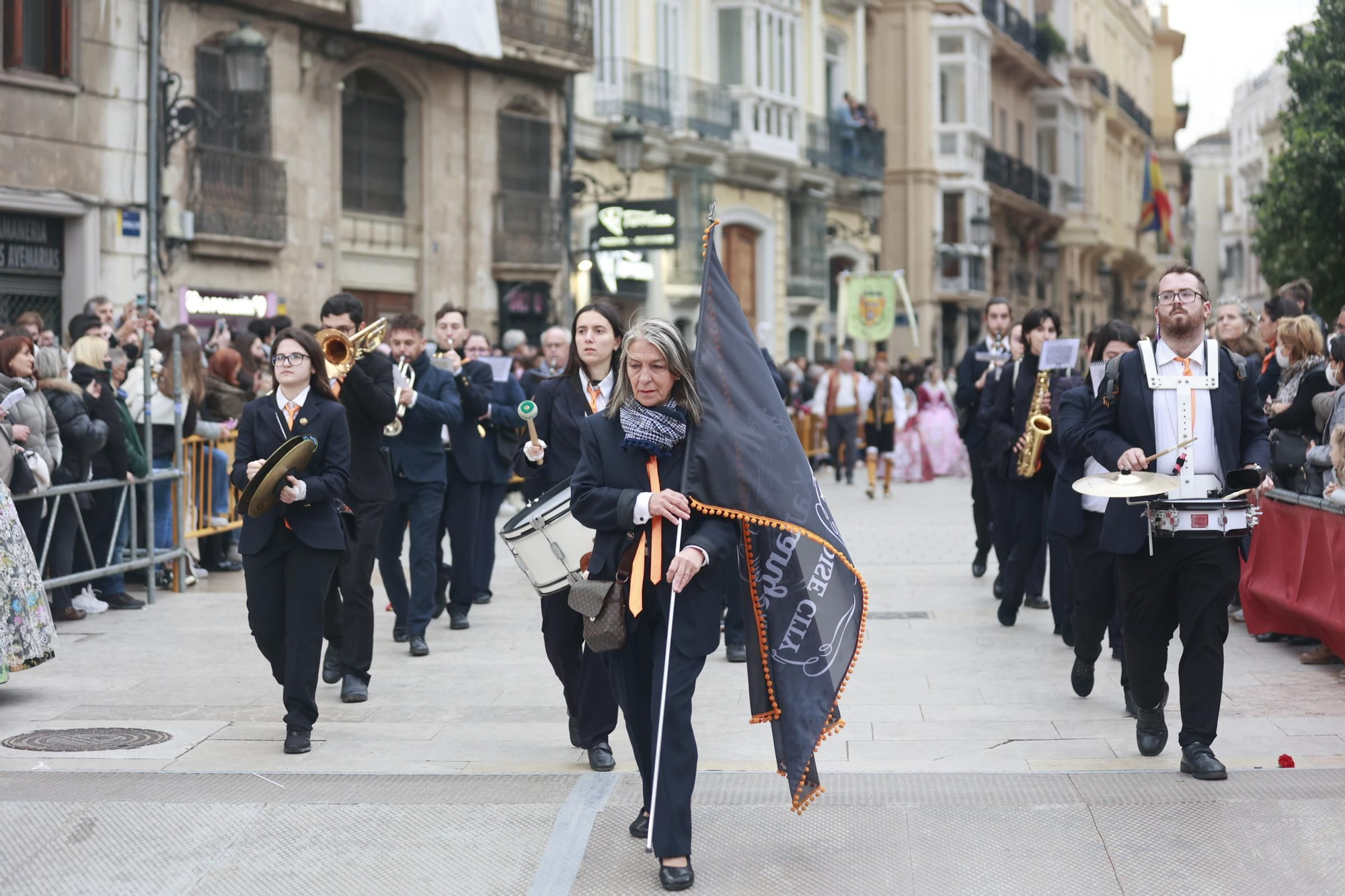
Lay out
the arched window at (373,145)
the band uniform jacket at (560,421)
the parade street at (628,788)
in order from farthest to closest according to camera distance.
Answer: the arched window at (373,145), the band uniform jacket at (560,421), the parade street at (628,788)

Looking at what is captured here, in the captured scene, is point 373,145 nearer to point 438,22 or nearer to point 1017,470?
point 438,22

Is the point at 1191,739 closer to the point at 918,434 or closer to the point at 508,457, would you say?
the point at 508,457

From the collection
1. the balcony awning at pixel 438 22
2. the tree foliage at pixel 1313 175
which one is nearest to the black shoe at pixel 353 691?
the balcony awning at pixel 438 22

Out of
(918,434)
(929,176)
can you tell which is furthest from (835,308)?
(918,434)

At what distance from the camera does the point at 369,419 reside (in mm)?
8836

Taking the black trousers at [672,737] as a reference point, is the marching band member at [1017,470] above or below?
above

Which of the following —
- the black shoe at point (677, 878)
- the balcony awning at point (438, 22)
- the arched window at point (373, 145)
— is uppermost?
the balcony awning at point (438, 22)

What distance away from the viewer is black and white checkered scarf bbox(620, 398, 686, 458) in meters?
5.58

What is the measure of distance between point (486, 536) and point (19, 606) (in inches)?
147

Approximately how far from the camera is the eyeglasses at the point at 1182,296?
6.68 m

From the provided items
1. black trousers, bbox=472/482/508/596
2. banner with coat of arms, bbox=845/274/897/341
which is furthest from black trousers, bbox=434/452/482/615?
banner with coat of arms, bbox=845/274/897/341

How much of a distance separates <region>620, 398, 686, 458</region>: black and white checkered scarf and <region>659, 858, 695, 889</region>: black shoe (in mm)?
1320

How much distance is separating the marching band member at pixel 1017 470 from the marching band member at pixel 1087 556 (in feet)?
5.15

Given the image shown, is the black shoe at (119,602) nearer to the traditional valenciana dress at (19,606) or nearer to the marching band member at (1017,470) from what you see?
the traditional valenciana dress at (19,606)
